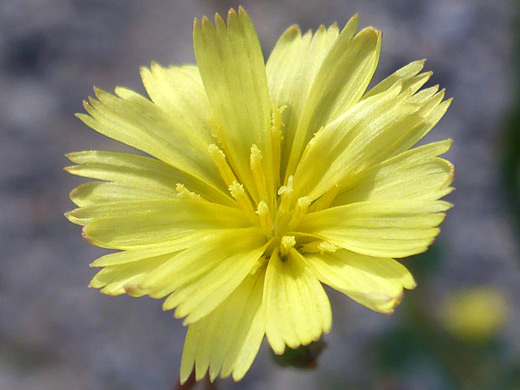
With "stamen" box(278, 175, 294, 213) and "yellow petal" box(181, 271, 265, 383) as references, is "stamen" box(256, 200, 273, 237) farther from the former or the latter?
"yellow petal" box(181, 271, 265, 383)

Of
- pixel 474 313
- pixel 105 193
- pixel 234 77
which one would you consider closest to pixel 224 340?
pixel 105 193

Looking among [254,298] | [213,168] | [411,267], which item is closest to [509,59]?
[411,267]

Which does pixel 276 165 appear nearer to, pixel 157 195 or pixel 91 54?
pixel 157 195

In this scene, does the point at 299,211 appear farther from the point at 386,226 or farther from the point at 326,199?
the point at 386,226

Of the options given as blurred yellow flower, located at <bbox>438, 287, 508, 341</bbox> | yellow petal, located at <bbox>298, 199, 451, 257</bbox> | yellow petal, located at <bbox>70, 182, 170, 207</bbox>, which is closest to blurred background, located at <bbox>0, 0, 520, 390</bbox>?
blurred yellow flower, located at <bbox>438, 287, 508, 341</bbox>

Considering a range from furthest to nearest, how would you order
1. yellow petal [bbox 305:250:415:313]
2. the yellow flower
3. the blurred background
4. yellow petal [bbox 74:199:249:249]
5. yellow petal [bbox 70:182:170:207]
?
the blurred background → yellow petal [bbox 70:182:170:207] → yellow petal [bbox 74:199:249:249] → the yellow flower → yellow petal [bbox 305:250:415:313]

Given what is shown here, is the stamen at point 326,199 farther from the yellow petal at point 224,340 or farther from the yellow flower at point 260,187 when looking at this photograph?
the yellow petal at point 224,340
